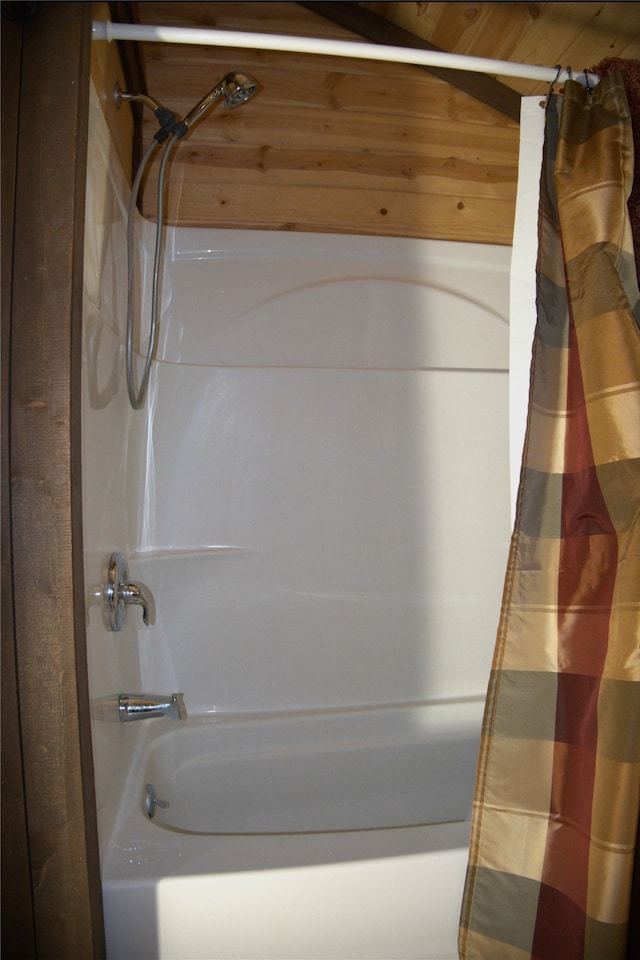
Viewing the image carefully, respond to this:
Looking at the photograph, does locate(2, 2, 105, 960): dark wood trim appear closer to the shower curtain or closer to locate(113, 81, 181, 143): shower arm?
locate(113, 81, 181, 143): shower arm

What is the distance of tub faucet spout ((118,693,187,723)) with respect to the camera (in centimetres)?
124

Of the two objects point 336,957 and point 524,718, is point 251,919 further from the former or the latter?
point 524,718

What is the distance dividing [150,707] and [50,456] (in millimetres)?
586

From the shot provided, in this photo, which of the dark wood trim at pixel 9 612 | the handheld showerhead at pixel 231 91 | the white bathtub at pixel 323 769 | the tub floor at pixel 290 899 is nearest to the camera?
the dark wood trim at pixel 9 612

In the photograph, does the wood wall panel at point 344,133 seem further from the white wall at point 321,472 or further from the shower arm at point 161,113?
the shower arm at point 161,113

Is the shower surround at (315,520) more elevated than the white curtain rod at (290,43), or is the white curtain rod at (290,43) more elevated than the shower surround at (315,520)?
the white curtain rod at (290,43)

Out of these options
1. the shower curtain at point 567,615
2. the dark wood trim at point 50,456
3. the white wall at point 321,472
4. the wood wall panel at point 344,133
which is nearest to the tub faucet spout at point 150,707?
the dark wood trim at point 50,456

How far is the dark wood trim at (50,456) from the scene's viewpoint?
91 cm

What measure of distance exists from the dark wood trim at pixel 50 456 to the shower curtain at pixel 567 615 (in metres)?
0.62

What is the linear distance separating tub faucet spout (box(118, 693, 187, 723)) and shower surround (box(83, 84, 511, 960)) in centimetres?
22

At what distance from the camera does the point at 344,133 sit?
195 centimetres

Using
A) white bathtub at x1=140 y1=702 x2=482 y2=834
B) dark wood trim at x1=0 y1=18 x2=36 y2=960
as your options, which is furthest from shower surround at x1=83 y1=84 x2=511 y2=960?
dark wood trim at x1=0 y1=18 x2=36 y2=960

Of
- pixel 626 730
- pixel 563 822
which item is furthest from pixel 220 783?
pixel 626 730

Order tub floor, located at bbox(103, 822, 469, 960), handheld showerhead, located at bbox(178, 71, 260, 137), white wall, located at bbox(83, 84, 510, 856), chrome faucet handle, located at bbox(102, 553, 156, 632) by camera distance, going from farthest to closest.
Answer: white wall, located at bbox(83, 84, 510, 856), handheld showerhead, located at bbox(178, 71, 260, 137), chrome faucet handle, located at bbox(102, 553, 156, 632), tub floor, located at bbox(103, 822, 469, 960)
